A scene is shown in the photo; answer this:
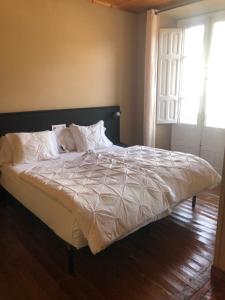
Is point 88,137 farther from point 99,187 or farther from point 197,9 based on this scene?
point 197,9

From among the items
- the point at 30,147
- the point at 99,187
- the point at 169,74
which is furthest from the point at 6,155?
the point at 169,74

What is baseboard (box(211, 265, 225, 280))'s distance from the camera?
6.21ft

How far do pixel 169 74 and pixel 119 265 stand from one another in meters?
3.23

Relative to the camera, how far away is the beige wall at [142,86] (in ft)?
13.7

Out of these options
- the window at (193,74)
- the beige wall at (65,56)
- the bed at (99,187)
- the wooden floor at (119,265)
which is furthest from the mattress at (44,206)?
the window at (193,74)

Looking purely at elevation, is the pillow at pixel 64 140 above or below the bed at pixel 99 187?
above

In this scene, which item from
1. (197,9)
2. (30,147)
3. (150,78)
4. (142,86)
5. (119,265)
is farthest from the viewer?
(142,86)

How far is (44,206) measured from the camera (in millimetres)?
2107

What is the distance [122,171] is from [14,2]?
2.36 metres

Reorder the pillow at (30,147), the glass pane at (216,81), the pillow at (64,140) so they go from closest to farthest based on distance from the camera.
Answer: the pillow at (30,147) → the pillow at (64,140) → the glass pane at (216,81)

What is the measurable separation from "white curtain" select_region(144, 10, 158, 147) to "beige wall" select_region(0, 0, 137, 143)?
0.39 m

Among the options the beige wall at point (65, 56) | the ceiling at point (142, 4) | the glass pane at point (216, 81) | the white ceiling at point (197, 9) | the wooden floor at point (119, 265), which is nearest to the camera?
the wooden floor at point (119, 265)

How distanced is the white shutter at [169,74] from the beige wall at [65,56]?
19.4 inches

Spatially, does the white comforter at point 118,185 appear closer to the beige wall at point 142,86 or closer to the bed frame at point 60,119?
the bed frame at point 60,119
